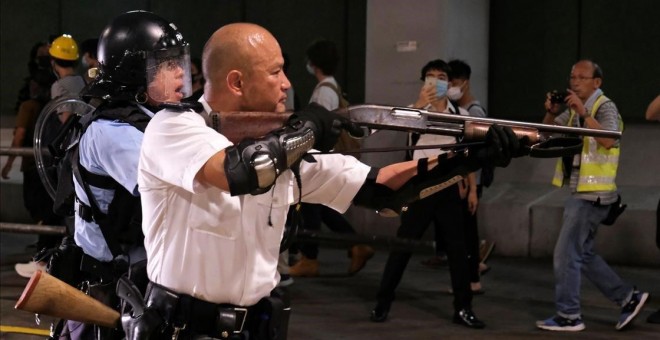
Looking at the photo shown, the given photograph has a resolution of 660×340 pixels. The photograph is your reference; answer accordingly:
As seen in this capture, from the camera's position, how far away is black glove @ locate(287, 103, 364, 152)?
3188 mm

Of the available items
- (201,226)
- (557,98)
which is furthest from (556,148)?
(557,98)

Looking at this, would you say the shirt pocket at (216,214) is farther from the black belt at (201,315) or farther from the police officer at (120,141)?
the police officer at (120,141)

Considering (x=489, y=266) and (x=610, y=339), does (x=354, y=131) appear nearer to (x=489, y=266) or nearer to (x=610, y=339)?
(x=610, y=339)

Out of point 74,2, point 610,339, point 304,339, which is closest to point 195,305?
point 304,339

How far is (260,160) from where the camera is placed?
9.80ft

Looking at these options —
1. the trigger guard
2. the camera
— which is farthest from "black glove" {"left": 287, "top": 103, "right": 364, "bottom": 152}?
the camera

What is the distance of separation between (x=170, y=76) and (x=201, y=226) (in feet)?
3.96

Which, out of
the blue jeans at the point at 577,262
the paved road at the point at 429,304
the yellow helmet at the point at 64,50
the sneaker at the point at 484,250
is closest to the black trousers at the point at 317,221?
the paved road at the point at 429,304

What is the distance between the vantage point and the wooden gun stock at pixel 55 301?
134 inches

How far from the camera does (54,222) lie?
9.19 metres

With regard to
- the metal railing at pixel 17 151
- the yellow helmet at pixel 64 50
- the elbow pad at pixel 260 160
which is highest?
the yellow helmet at pixel 64 50

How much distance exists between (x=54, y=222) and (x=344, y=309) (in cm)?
274

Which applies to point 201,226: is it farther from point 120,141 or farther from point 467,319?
point 467,319

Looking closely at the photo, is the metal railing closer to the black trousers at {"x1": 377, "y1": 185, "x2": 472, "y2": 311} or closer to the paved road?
the paved road
